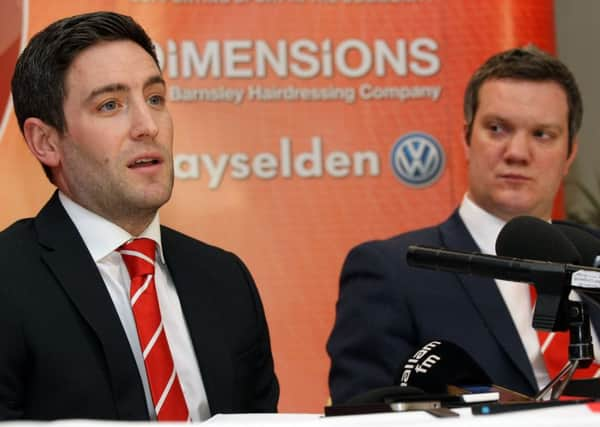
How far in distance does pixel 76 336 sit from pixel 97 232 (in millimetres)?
290

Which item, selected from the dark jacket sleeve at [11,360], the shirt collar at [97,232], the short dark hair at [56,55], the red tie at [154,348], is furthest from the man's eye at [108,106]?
the dark jacket sleeve at [11,360]

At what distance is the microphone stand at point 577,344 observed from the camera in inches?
70.0

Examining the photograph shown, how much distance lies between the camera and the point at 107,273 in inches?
98.4

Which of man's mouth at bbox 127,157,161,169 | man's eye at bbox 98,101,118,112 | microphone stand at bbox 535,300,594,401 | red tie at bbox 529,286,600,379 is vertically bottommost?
red tie at bbox 529,286,600,379

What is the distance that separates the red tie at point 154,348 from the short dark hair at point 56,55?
1.46 ft

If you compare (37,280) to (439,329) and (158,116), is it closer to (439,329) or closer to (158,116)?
(158,116)

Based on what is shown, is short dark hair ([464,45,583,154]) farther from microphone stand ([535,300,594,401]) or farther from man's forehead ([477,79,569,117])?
microphone stand ([535,300,594,401])

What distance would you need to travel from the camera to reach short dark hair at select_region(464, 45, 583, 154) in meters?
3.34

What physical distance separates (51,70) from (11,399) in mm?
800

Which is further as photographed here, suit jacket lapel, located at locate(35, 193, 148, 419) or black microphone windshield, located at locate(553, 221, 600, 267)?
suit jacket lapel, located at locate(35, 193, 148, 419)

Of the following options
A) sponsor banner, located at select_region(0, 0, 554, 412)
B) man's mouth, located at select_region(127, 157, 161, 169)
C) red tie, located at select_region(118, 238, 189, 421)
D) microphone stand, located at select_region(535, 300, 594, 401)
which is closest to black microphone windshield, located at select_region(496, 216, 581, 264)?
microphone stand, located at select_region(535, 300, 594, 401)

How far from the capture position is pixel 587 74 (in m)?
5.06

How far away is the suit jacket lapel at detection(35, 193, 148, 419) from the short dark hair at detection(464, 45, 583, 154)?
1.47 metres

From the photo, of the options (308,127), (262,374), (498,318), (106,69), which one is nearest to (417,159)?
(308,127)
